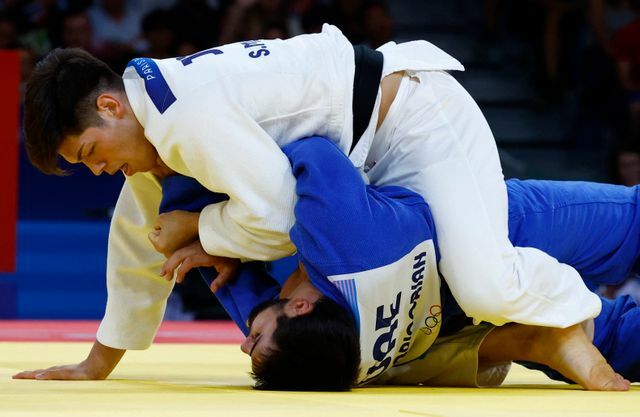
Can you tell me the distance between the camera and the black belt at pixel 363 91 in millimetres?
2875

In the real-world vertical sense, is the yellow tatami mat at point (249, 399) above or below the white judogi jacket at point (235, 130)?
below

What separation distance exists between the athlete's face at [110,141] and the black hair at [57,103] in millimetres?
18

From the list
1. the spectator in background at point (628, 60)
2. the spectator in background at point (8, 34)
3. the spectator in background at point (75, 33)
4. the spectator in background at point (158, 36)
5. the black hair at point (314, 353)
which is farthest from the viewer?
the spectator in background at point (628, 60)

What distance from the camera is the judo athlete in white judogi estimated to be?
263 centimetres

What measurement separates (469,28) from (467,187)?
219 inches

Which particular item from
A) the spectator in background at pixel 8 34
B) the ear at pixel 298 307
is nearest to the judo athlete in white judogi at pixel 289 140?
the ear at pixel 298 307

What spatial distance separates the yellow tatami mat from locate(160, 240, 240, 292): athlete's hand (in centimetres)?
25

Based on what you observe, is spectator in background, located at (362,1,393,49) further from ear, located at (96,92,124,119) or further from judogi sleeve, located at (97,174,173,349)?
ear, located at (96,92,124,119)

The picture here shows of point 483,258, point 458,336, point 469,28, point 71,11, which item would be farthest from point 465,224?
point 469,28

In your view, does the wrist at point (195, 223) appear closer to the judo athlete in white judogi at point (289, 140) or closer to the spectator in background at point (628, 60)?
the judo athlete in white judogi at point (289, 140)

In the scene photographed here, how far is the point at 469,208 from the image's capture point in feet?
8.94

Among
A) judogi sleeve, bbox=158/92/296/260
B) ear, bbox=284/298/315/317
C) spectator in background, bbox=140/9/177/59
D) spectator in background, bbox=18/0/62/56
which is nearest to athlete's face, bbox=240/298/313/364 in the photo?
ear, bbox=284/298/315/317

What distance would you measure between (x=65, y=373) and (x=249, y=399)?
77 cm

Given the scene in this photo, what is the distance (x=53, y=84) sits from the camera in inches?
107
